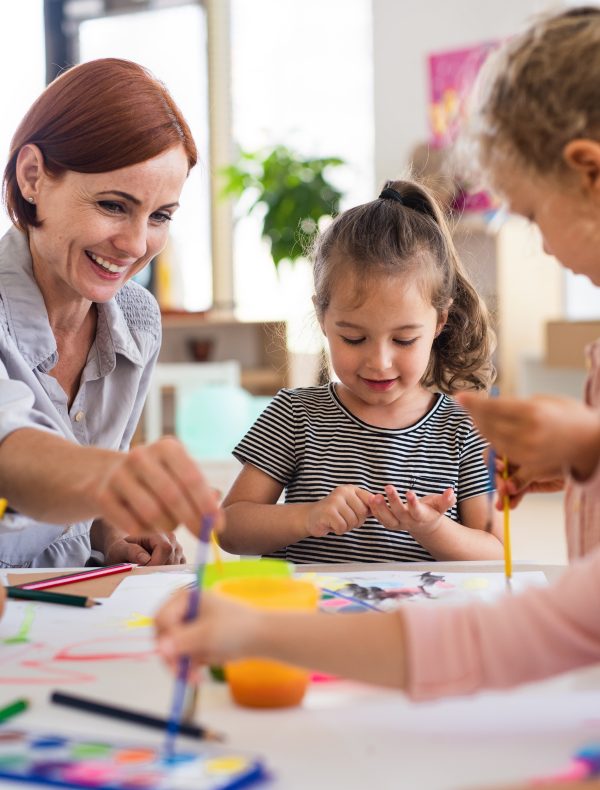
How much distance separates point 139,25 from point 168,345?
1747 millimetres

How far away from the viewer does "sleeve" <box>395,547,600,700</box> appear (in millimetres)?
647

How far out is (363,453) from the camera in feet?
4.97

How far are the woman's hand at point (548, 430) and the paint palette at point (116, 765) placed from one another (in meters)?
0.31

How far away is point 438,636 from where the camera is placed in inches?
25.8

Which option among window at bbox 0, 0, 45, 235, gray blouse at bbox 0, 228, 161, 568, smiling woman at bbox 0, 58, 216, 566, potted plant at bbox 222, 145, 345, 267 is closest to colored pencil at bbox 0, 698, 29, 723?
gray blouse at bbox 0, 228, 161, 568

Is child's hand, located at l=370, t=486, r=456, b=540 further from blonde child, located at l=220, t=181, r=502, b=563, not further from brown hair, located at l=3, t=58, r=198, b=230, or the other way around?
brown hair, located at l=3, t=58, r=198, b=230

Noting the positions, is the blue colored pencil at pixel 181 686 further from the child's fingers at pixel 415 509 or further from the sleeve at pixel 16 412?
the child's fingers at pixel 415 509

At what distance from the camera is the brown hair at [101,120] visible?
138 cm

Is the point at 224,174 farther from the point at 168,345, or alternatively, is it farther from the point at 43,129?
the point at 43,129

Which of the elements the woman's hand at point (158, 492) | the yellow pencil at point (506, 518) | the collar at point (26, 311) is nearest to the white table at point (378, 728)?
the woman's hand at point (158, 492)

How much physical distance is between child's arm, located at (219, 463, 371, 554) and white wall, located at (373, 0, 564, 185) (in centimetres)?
372

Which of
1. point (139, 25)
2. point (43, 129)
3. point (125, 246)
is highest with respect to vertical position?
point (139, 25)

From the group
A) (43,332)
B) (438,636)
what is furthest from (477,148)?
(43,332)

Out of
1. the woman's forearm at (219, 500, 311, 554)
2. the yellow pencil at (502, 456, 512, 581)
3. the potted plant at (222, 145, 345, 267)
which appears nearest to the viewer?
the yellow pencil at (502, 456, 512, 581)
